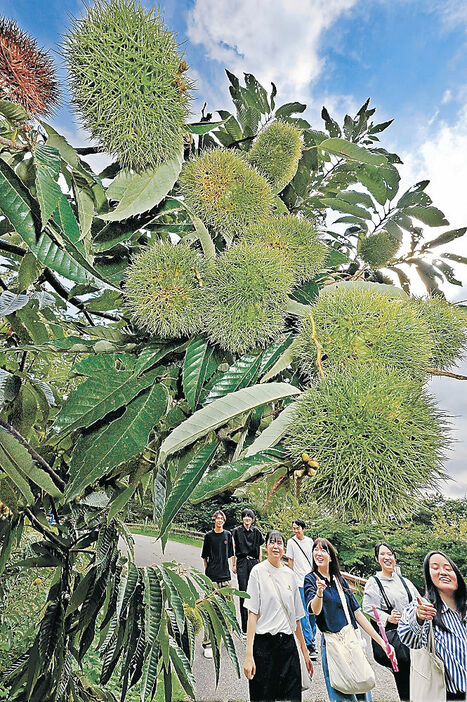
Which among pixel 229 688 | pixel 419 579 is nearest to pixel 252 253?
pixel 229 688

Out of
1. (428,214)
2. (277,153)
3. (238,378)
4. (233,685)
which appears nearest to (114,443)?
(238,378)

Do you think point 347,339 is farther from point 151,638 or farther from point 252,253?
point 151,638

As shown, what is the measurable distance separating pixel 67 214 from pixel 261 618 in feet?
11.9

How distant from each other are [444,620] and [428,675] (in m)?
0.39

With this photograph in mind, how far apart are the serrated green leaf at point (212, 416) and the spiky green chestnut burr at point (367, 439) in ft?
0.25

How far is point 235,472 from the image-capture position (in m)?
0.69

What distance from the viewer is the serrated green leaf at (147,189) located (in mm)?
685

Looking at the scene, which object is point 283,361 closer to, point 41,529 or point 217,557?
point 41,529

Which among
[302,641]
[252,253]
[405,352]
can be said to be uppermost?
[252,253]

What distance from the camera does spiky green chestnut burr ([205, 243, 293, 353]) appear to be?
0.73 m

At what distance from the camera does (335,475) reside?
0.67 m

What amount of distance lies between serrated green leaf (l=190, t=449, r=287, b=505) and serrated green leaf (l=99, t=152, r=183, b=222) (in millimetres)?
403

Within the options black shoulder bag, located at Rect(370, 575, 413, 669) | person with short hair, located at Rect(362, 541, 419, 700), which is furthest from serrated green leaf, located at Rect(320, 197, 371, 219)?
black shoulder bag, located at Rect(370, 575, 413, 669)

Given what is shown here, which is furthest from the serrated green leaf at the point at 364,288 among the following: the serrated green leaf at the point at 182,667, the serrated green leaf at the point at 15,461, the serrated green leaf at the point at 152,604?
the serrated green leaf at the point at 182,667
